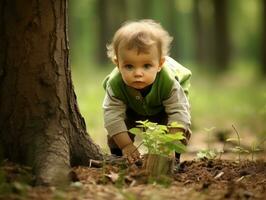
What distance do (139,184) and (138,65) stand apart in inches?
46.9

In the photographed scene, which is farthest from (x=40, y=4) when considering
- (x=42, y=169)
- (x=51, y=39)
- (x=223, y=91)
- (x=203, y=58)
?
(x=203, y=58)

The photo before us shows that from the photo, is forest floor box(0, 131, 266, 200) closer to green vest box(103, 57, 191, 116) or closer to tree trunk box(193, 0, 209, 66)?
green vest box(103, 57, 191, 116)

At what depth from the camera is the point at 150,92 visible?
5.39 meters

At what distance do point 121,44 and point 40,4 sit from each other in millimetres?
790

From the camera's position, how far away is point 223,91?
69.2 feet

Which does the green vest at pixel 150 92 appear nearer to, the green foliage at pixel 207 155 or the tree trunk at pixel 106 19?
the green foliage at pixel 207 155

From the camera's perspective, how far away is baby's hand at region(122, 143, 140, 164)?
5.16 meters

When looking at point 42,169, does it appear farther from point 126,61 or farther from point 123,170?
point 126,61

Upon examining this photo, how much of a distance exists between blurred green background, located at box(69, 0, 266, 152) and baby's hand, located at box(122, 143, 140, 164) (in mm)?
795

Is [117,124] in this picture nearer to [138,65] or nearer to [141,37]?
[138,65]

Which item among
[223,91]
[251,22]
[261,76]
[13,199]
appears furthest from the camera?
[251,22]

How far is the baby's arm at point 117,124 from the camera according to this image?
5441mm

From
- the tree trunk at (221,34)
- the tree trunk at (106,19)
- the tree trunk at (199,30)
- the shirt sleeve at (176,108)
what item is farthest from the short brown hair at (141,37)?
the tree trunk at (106,19)

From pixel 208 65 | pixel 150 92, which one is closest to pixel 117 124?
pixel 150 92
